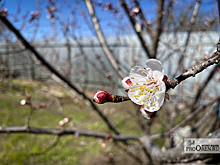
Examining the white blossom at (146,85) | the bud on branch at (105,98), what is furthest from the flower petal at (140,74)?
the bud on branch at (105,98)

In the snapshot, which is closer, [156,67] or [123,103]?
[156,67]

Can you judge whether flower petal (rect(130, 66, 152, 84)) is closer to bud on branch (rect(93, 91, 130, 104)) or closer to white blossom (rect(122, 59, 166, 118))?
white blossom (rect(122, 59, 166, 118))

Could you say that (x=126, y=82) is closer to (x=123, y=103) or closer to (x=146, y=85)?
(x=146, y=85)

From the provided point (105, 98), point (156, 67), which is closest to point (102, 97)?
point (105, 98)

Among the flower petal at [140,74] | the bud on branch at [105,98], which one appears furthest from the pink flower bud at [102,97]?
the flower petal at [140,74]

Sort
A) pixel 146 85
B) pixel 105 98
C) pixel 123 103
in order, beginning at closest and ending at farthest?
pixel 105 98 < pixel 146 85 < pixel 123 103

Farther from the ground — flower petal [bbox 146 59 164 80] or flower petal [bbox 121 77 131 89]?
flower petal [bbox 146 59 164 80]

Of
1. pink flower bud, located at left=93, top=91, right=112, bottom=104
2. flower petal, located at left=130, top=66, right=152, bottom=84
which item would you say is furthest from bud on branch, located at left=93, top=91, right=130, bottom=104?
flower petal, located at left=130, top=66, right=152, bottom=84

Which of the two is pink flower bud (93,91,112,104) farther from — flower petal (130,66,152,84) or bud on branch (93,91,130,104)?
flower petal (130,66,152,84)

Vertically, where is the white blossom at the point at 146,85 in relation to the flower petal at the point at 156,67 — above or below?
below

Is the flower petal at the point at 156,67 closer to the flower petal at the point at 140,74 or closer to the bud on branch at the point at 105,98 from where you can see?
the flower petal at the point at 140,74

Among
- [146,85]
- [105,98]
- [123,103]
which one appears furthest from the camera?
[123,103]

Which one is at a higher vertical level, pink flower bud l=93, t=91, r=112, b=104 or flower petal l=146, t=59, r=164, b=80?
flower petal l=146, t=59, r=164, b=80

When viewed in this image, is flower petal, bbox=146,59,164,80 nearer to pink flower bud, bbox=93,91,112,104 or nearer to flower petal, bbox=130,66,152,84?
flower petal, bbox=130,66,152,84
